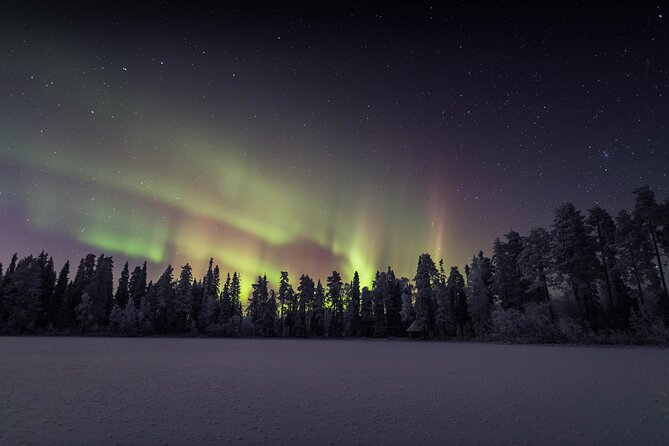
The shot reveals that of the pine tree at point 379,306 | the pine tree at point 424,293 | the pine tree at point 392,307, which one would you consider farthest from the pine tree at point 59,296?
the pine tree at point 424,293

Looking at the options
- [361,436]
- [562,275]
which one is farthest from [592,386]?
[562,275]

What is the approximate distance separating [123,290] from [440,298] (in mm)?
77969

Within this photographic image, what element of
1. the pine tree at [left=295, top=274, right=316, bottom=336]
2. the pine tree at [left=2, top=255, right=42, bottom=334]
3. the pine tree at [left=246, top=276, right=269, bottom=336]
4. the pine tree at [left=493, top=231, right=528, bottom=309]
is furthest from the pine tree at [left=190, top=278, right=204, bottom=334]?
the pine tree at [left=493, top=231, right=528, bottom=309]

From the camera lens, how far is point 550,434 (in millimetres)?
5875

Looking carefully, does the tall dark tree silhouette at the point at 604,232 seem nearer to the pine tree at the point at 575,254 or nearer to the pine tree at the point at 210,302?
the pine tree at the point at 575,254

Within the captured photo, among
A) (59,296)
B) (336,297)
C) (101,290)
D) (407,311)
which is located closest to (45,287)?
(59,296)

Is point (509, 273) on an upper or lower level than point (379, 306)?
upper

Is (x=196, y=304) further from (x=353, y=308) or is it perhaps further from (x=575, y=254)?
(x=575, y=254)

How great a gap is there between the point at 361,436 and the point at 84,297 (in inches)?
3163

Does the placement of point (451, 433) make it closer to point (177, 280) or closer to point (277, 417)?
point (277, 417)

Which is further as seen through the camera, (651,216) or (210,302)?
(210,302)

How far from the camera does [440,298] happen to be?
7150 cm

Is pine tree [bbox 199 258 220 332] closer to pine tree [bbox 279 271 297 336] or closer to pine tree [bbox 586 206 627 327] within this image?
pine tree [bbox 279 271 297 336]

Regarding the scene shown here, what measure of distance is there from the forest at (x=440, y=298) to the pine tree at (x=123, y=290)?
300mm
